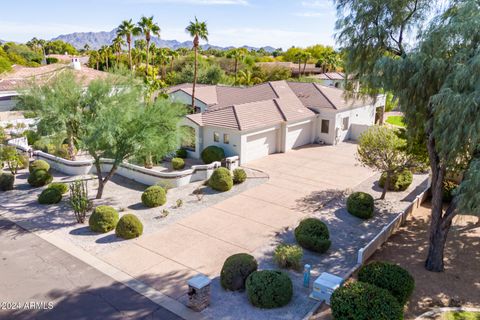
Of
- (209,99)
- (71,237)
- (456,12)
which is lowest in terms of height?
(71,237)

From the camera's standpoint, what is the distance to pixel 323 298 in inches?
Answer: 432

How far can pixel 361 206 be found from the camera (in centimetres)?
1728

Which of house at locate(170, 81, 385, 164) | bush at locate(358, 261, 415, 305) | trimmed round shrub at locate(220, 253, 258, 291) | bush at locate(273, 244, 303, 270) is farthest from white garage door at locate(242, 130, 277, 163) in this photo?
bush at locate(358, 261, 415, 305)

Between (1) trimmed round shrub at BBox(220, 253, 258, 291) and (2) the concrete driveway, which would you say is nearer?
(1) trimmed round shrub at BBox(220, 253, 258, 291)

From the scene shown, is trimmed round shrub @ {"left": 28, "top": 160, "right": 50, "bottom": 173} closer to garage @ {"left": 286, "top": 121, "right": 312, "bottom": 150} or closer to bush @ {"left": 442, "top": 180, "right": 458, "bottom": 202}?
garage @ {"left": 286, "top": 121, "right": 312, "bottom": 150}

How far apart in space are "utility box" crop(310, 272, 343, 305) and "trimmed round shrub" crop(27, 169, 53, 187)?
17.2 m

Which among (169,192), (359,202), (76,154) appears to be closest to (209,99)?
(76,154)

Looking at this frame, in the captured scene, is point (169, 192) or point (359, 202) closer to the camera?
point (359, 202)

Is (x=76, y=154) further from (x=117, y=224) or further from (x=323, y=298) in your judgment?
(x=323, y=298)

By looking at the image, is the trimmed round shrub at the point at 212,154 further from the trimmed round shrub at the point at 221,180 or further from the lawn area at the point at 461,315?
the lawn area at the point at 461,315

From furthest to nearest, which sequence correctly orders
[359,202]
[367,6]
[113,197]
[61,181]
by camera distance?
[61,181], [113,197], [359,202], [367,6]

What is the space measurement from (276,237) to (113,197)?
9620mm

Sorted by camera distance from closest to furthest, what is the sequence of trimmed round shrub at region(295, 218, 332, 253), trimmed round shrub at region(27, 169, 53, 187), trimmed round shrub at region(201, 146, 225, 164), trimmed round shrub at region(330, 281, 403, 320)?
trimmed round shrub at region(330, 281, 403, 320) → trimmed round shrub at region(295, 218, 332, 253) → trimmed round shrub at region(27, 169, 53, 187) → trimmed round shrub at region(201, 146, 225, 164)

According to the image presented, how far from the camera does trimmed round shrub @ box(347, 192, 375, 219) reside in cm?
1727
